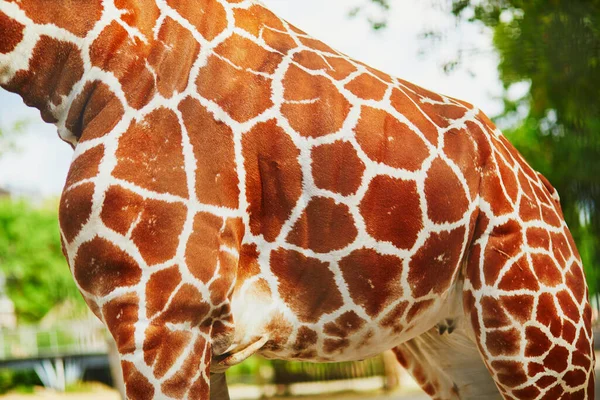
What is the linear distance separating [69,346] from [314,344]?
1402cm

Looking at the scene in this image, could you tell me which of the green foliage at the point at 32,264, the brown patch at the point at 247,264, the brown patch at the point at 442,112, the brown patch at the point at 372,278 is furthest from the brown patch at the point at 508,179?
the green foliage at the point at 32,264

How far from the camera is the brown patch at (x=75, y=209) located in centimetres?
190

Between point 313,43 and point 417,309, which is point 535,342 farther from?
point 313,43

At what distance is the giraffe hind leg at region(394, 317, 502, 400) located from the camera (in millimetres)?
2904

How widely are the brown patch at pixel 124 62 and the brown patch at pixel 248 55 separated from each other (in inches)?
9.9

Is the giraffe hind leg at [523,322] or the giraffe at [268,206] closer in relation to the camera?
the giraffe at [268,206]

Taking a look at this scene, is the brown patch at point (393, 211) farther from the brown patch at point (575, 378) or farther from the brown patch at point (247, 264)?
the brown patch at point (575, 378)

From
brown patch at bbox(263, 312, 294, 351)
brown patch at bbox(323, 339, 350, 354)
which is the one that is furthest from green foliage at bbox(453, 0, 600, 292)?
brown patch at bbox(263, 312, 294, 351)

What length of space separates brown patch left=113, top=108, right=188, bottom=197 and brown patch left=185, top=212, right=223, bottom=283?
0.09m

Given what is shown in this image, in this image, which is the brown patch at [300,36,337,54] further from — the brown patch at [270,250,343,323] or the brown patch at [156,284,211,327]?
the brown patch at [156,284,211,327]

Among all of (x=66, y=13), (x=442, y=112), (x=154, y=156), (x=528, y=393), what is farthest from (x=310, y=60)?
(x=528, y=393)

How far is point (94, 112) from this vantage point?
2.01 meters

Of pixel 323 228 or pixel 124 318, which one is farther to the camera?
pixel 323 228

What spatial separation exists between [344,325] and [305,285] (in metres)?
0.20
